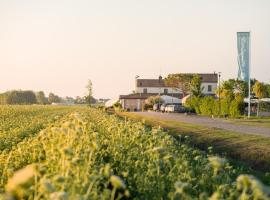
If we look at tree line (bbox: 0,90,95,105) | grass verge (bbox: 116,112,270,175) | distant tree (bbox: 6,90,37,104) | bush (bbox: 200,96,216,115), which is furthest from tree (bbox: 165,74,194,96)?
grass verge (bbox: 116,112,270,175)

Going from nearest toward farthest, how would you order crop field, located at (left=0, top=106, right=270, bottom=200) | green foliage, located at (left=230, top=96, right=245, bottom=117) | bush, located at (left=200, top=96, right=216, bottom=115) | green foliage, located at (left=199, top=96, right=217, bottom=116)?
crop field, located at (left=0, top=106, right=270, bottom=200) < green foliage, located at (left=230, top=96, right=245, bottom=117) < green foliage, located at (left=199, top=96, right=217, bottom=116) < bush, located at (left=200, top=96, right=216, bottom=115)

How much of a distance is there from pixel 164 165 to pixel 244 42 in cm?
3854

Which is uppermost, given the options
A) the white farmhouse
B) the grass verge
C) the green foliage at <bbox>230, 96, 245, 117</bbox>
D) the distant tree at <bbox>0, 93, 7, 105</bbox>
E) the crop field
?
the white farmhouse

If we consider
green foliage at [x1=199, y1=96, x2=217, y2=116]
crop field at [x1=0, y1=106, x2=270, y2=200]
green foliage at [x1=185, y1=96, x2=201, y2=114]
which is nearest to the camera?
crop field at [x1=0, y1=106, x2=270, y2=200]

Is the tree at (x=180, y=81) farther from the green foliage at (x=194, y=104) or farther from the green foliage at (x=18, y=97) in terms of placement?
the green foliage at (x=194, y=104)

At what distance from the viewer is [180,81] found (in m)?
112

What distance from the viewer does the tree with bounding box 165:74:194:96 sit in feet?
358

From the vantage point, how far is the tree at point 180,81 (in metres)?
109

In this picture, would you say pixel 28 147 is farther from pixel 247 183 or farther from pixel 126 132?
pixel 247 183

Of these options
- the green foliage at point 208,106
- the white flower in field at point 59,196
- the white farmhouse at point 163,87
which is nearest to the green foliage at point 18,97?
the white farmhouse at point 163,87

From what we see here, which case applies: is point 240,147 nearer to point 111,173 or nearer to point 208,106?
point 111,173

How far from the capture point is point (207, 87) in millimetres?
118625

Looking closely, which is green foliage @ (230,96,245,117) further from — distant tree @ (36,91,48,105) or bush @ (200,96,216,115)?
distant tree @ (36,91,48,105)

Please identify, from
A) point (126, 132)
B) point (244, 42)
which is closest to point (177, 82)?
point (244, 42)
